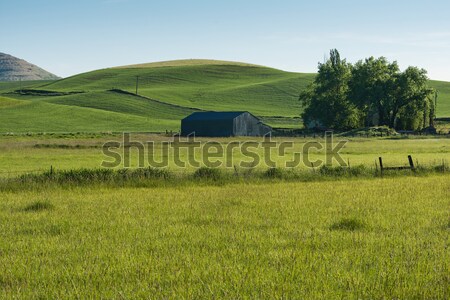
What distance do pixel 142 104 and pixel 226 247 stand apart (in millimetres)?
138024

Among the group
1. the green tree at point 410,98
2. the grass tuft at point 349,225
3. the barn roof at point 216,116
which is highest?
the green tree at point 410,98

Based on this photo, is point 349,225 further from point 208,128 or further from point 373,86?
point 373,86

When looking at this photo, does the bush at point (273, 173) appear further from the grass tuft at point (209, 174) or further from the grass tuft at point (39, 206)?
the grass tuft at point (39, 206)

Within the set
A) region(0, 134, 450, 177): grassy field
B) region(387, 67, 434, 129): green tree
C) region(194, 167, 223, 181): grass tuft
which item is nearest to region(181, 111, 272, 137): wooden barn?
region(387, 67, 434, 129): green tree

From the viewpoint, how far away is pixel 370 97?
10706cm

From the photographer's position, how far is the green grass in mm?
8594

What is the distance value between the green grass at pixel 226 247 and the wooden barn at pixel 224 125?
82796 mm

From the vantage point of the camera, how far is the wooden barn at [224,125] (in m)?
104

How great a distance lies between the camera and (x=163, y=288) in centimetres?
868

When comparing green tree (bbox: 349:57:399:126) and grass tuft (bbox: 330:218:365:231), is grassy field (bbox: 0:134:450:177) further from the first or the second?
green tree (bbox: 349:57:399:126)

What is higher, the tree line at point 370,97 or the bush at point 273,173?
the tree line at point 370,97

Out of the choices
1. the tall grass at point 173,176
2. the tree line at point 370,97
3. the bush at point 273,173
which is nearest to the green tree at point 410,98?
the tree line at point 370,97

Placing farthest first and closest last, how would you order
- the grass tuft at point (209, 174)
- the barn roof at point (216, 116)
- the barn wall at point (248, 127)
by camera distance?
the barn wall at point (248, 127)
the barn roof at point (216, 116)
the grass tuft at point (209, 174)

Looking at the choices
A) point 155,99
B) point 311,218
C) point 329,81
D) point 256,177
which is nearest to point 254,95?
point 155,99
